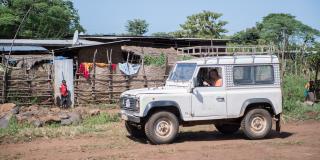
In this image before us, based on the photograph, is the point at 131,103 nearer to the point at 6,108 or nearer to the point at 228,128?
the point at 228,128

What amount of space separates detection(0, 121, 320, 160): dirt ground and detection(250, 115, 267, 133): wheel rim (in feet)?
1.22

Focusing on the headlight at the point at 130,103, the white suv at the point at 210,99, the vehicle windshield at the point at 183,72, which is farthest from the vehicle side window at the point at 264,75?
the headlight at the point at 130,103

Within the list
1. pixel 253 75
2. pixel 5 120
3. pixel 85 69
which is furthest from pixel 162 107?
pixel 85 69

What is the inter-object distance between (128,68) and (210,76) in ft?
30.9

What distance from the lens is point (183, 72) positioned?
452 inches

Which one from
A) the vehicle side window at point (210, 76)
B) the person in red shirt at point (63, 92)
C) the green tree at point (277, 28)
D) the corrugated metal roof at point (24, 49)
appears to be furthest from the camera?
the green tree at point (277, 28)

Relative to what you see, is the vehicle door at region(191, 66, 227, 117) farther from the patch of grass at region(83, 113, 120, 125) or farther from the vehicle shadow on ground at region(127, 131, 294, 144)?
the patch of grass at region(83, 113, 120, 125)

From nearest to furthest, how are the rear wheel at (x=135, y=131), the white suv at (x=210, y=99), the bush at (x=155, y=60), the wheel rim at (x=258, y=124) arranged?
the white suv at (x=210, y=99) → the wheel rim at (x=258, y=124) → the rear wheel at (x=135, y=131) → the bush at (x=155, y=60)

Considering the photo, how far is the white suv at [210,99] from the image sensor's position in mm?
10633

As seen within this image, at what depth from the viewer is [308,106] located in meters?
18.0

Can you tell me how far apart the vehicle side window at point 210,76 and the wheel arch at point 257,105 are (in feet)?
2.62

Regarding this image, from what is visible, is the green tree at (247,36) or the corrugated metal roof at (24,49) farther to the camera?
the green tree at (247,36)

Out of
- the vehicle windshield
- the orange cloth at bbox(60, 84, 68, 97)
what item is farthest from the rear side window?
the orange cloth at bbox(60, 84, 68, 97)

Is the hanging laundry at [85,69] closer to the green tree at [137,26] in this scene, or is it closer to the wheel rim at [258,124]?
the wheel rim at [258,124]
